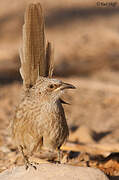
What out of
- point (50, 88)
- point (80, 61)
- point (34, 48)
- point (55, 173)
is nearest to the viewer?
point (55, 173)

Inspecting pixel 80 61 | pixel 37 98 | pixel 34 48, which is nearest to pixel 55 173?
pixel 37 98

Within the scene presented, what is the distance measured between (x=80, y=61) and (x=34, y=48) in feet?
17.0

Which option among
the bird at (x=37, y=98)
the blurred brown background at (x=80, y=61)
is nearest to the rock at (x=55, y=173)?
the bird at (x=37, y=98)

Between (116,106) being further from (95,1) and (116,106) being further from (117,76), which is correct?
(95,1)

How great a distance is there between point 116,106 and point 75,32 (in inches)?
196

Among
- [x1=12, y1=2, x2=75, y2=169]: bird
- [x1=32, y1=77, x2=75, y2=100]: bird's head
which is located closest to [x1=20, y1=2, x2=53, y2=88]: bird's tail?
[x1=12, y1=2, x2=75, y2=169]: bird

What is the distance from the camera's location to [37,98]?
12.5ft

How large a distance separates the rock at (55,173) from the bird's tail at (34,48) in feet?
3.11

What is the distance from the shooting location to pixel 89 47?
1038 cm

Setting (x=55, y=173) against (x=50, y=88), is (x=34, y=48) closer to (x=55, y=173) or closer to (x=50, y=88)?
(x=50, y=88)

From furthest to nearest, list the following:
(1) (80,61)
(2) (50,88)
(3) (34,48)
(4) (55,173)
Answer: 1. (1) (80,61)
2. (3) (34,48)
3. (2) (50,88)
4. (4) (55,173)

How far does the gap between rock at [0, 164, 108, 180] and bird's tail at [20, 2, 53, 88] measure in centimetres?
95

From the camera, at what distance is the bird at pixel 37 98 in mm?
3742

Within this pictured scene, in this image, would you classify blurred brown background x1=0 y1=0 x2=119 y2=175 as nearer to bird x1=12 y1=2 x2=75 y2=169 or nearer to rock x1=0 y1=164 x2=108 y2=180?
bird x1=12 y1=2 x2=75 y2=169
